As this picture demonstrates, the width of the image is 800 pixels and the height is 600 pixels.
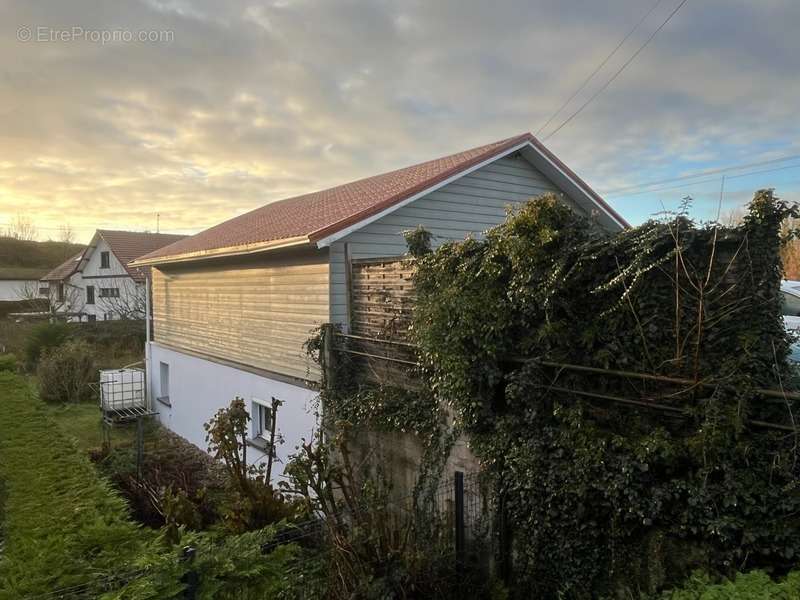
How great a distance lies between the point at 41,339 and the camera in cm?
2084

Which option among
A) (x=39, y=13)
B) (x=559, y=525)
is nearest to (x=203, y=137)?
(x=39, y=13)

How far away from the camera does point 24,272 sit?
52562 mm

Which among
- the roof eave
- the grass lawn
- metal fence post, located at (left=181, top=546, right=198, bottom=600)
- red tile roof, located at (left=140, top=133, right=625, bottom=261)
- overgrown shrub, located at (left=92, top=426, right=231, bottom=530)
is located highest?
red tile roof, located at (left=140, top=133, right=625, bottom=261)

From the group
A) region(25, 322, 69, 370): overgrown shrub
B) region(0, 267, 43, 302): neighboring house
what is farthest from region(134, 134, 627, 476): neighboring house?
region(0, 267, 43, 302): neighboring house

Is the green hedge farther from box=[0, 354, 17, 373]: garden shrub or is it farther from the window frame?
box=[0, 354, 17, 373]: garden shrub

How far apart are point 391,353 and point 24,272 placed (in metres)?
60.4

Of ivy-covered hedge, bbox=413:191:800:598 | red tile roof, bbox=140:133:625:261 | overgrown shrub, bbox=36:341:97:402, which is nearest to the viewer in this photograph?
ivy-covered hedge, bbox=413:191:800:598

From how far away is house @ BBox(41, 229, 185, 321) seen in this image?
30969mm

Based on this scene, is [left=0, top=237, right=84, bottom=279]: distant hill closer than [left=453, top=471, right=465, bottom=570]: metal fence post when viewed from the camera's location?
No

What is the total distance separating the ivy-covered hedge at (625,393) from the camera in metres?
3.62

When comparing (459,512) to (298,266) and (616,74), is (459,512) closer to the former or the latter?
(298,266)

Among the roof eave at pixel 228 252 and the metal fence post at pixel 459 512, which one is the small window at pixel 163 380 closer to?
the roof eave at pixel 228 252

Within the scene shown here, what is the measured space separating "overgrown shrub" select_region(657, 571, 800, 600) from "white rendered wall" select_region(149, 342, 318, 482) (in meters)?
5.64

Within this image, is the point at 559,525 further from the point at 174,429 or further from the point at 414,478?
the point at 174,429
